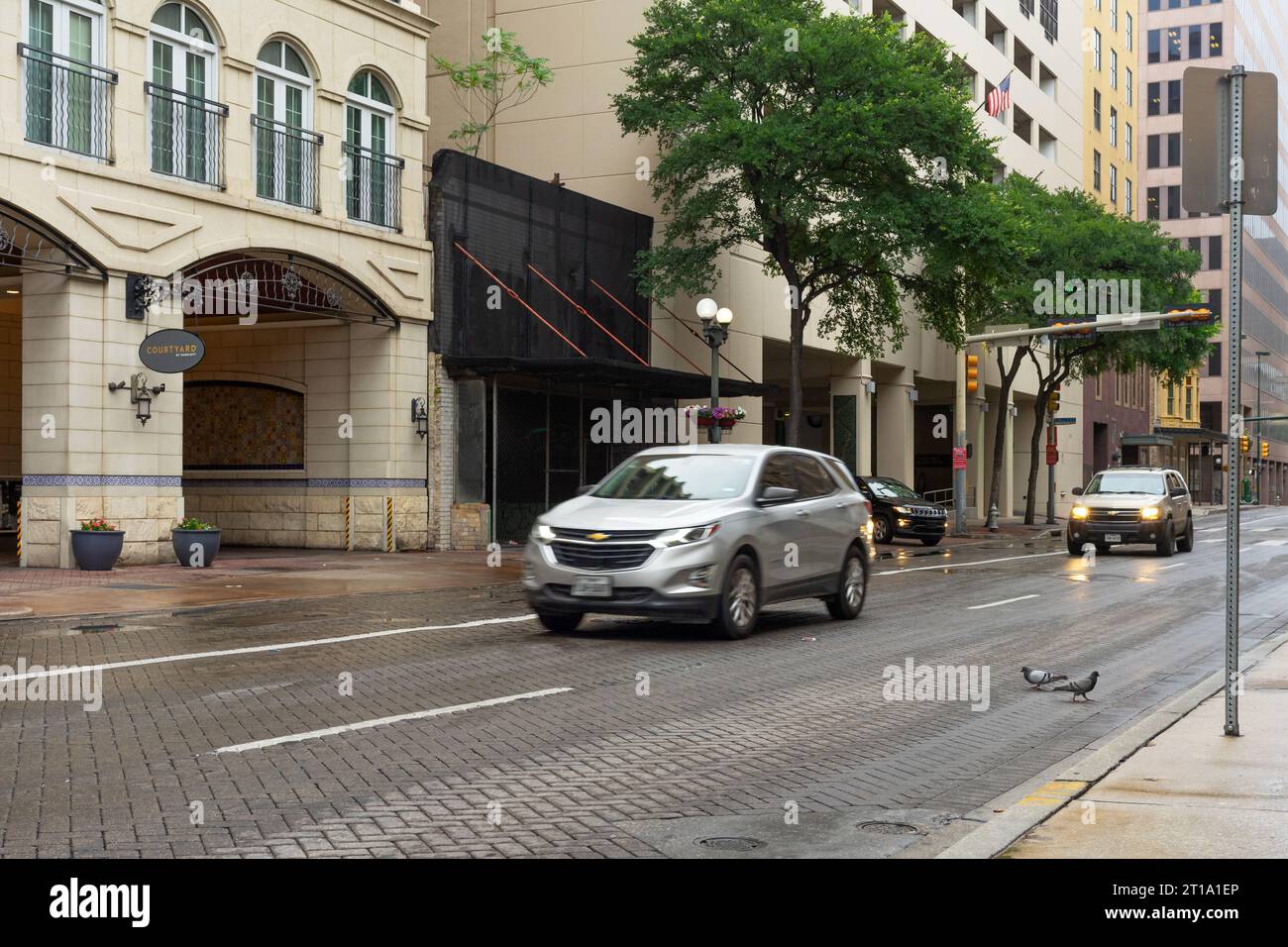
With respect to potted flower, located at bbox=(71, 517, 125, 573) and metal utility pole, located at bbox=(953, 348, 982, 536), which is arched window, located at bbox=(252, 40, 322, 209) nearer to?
potted flower, located at bbox=(71, 517, 125, 573)

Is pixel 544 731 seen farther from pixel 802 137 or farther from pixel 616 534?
pixel 802 137

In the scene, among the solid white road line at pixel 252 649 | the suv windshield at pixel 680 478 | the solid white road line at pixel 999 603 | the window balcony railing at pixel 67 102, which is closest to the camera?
the solid white road line at pixel 252 649

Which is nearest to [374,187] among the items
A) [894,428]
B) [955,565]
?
[955,565]

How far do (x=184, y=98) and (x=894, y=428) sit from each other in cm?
2977

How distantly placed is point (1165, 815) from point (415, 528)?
22.7 m

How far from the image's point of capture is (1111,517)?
2841 centimetres

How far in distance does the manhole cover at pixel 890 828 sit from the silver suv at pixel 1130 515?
23.5m

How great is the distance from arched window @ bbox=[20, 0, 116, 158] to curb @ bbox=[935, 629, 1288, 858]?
17.8 meters

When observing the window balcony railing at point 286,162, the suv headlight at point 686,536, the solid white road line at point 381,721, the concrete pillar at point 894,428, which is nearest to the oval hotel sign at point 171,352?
the window balcony railing at point 286,162

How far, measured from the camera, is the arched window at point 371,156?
2652 centimetres

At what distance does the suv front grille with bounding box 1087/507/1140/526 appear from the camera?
28.3 meters

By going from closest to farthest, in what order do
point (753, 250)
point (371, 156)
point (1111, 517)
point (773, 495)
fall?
point (773, 495) → point (371, 156) → point (1111, 517) → point (753, 250)

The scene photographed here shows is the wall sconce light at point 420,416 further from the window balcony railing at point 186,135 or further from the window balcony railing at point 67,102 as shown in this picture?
the window balcony railing at point 67,102
